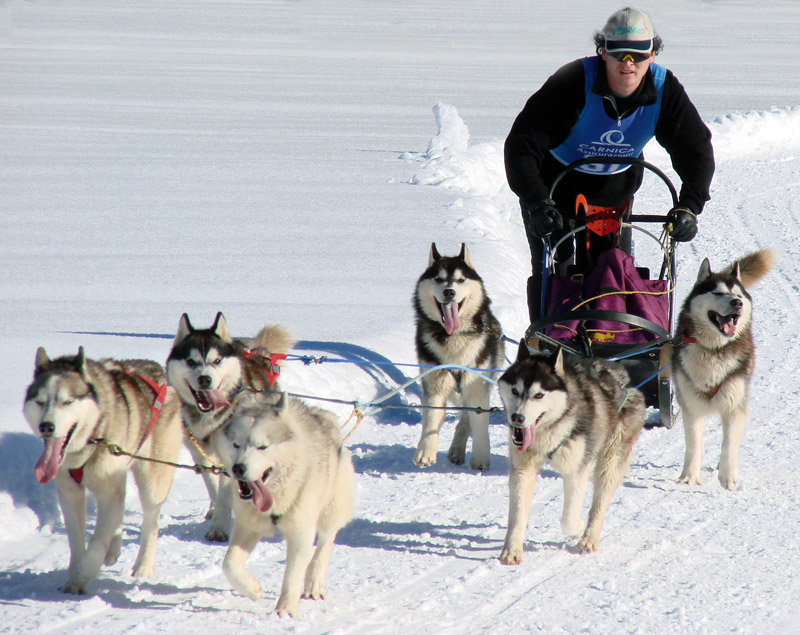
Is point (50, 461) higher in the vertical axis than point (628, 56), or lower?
lower

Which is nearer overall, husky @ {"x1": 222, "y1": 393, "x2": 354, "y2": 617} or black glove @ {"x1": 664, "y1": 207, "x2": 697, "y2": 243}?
husky @ {"x1": 222, "y1": 393, "x2": 354, "y2": 617}

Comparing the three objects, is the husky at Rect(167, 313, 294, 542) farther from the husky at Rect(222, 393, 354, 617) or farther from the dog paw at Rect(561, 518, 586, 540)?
the dog paw at Rect(561, 518, 586, 540)

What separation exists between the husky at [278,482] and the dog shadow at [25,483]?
39.0 inches

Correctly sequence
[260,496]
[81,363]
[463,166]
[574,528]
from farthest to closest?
[463,166] → [574,528] → [81,363] → [260,496]

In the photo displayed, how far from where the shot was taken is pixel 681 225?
3.78 m

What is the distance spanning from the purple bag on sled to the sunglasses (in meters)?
0.79

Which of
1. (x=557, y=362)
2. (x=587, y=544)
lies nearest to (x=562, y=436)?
(x=557, y=362)

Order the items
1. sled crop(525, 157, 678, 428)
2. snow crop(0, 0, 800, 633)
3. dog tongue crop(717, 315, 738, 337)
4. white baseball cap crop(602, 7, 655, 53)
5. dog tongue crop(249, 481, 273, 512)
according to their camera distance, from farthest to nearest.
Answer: white baseball cap crop(602, 7, 655, 53) < dog tongue crop(717, 315, 738, 337) < sled crop(525, 157, 678, 428) < snow crop(0, 0, 800, 633) < dog tongue crop(249, 481, 273, 512)

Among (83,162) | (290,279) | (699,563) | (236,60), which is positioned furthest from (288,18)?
(699,563)

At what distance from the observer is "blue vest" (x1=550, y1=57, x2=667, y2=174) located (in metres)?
4.07

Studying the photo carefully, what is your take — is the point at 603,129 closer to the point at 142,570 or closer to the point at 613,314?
the point at 613,314

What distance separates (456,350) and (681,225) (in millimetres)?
1056

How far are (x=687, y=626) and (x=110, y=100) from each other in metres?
13.6

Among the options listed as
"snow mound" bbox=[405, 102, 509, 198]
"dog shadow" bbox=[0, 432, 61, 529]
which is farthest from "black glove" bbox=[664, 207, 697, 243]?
"snow mound" bbox=[405, 102, 509, 198]
